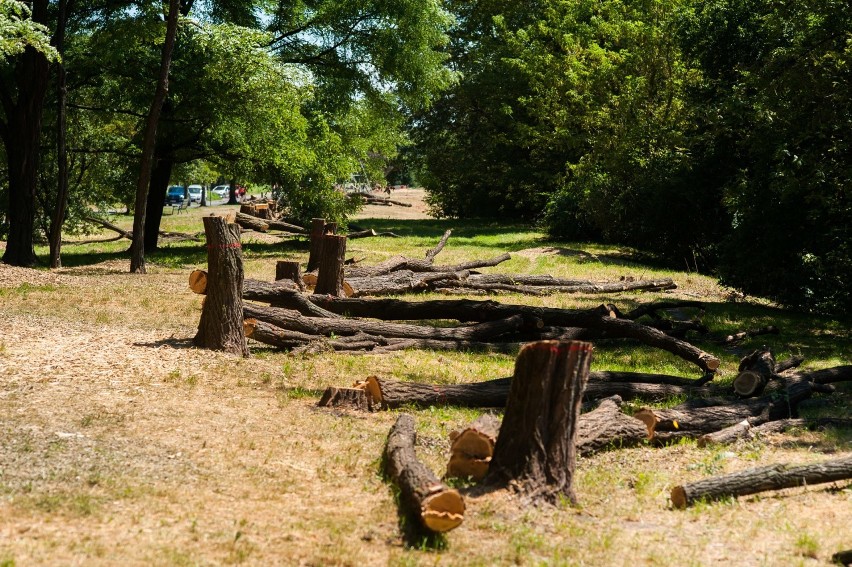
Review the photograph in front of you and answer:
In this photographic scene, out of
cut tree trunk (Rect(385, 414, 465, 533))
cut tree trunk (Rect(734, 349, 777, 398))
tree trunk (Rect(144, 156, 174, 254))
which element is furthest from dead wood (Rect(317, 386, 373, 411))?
tree trunk (Rect(144, 156, 174, 254))

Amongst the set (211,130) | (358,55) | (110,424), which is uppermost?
(358,55)

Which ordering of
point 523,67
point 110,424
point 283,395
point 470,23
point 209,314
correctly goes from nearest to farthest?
point 110,424, point 283,395, point 209,314, point 523,67, point 470,23

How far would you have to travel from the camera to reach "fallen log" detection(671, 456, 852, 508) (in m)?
7.28

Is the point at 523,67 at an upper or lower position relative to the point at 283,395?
upper

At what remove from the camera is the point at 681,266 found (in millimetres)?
27797

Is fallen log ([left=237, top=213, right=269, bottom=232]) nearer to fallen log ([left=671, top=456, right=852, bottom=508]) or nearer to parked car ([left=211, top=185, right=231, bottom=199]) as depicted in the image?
fallen log ([left=671, top=456, right=852, bottom=508])

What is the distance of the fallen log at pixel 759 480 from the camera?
7.28m

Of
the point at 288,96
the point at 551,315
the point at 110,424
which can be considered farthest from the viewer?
the point at 288,96

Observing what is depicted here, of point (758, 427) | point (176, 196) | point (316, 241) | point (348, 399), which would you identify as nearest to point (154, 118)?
point (316, 241)

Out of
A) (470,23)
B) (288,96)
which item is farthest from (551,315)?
(470,23)

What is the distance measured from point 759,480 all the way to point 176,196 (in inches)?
2624

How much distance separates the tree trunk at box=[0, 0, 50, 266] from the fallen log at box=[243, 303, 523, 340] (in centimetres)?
1131

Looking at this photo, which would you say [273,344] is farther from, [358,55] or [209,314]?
[358,55]

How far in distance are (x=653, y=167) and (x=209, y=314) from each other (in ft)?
62.7
